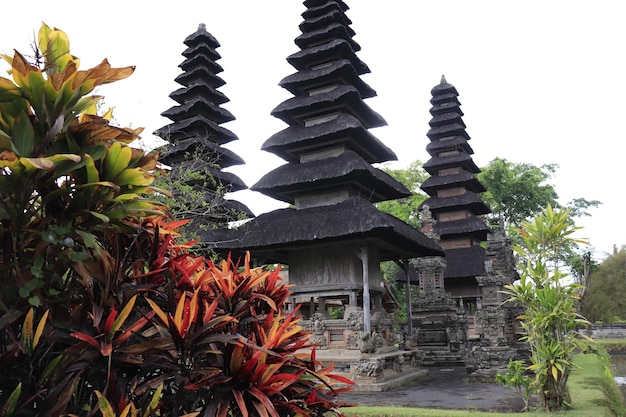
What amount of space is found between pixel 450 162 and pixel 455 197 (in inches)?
86.0

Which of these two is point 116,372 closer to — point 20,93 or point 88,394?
point 88,394

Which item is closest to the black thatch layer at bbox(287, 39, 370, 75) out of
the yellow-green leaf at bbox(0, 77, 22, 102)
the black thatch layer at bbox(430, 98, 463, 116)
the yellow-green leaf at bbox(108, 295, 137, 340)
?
the black thatch layer at bbox(430, 98, 463, 116)

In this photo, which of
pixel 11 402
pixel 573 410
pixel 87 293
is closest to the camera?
pixel 11 402

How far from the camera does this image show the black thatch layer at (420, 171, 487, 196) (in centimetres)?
2777

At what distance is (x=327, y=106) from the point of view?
57.8 ft

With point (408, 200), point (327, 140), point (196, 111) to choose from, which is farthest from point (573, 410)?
point (408, 200)

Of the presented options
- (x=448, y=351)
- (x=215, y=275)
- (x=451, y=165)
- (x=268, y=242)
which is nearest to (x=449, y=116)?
(x=451, y=165)

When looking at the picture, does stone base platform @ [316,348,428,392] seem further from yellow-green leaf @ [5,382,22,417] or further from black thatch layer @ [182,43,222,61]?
black thatch layer @ [182,43,222,61]

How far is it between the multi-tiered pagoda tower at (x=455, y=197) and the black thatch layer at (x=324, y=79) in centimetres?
880

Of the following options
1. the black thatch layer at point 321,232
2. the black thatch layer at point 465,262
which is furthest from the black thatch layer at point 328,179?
the black thatch layer at point 465,262

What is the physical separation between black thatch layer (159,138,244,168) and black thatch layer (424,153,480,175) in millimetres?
11721

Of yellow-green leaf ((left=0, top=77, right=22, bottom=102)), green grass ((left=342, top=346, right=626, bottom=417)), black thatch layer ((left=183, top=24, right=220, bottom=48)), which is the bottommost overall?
green grass ((left=342, top=346, right=626, bottom=417))

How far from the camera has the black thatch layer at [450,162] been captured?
2830 centimetres

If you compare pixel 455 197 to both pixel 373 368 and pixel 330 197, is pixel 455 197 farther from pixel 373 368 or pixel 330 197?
pixel 373 368
